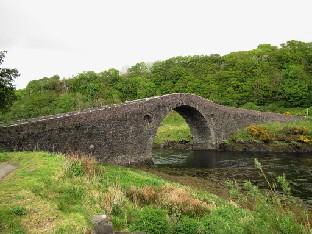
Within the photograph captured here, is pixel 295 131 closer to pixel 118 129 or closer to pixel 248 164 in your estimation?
pixel 248 164

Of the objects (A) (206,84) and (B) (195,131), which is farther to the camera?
(A) (206,84)

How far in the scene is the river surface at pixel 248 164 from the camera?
21.2 metres

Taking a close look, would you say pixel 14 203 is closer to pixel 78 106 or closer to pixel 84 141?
pixel 84 141

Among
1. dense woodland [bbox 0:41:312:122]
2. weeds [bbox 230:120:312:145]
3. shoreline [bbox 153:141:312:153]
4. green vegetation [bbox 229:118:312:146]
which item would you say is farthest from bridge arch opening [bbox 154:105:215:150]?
dense woodland [bbox 0:41:312:122]

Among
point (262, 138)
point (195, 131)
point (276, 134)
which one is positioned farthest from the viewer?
point (195, 131)

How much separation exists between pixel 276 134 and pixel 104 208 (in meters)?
31.3

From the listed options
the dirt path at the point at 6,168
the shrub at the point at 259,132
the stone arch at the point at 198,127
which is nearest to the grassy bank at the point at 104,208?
the dirt path at the point at 6,168

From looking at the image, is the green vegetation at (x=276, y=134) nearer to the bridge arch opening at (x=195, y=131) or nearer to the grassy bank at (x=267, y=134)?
the grassy bank at (x=267, y=134)

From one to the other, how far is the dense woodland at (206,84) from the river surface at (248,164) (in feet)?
74.1

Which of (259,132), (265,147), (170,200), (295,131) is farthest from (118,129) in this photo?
(295,131)

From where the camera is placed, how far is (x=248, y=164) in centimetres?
2775

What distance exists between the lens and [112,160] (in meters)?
26.1

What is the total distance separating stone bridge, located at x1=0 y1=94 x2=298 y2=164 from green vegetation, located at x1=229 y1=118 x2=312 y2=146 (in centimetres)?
177

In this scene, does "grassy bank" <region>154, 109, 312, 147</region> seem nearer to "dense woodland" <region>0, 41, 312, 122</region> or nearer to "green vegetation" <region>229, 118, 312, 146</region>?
"green vegetation" <region>229, 118, 312, 146</region>
